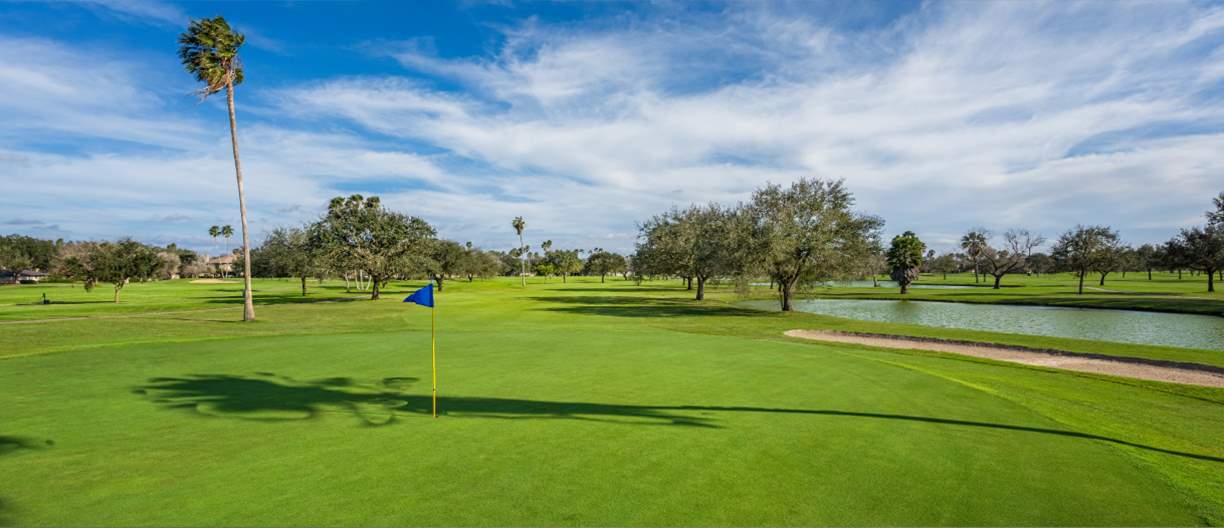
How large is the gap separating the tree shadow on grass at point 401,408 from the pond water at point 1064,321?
90.7ft

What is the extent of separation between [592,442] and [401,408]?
4.56 metres

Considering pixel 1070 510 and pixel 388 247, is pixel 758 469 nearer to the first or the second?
pixel 1070 510

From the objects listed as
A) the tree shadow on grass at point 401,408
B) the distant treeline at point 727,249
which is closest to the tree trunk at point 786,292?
the distant treeline at point 727,249

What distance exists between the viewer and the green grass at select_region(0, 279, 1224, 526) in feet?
19.1

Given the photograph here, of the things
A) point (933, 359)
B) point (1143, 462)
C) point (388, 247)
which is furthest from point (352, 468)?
point (388, 247)

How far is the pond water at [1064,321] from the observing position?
28.9 m

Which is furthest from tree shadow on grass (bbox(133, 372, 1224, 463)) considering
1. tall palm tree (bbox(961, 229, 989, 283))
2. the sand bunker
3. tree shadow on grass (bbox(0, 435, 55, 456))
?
tall palm tree (bbox(961, 229, 989, 283))

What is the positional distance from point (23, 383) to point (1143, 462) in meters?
23.0

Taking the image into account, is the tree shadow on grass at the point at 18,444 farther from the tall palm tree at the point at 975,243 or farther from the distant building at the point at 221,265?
the distant building at the point at 221,265

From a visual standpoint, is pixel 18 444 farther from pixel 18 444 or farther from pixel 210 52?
pixel 210 52

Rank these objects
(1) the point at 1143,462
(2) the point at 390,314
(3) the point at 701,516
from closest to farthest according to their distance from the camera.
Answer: (3) the point at 701,516 < (1) the point at 1143,462 < (2) the point at 390,314

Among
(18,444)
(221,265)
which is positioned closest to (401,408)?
(18,444)

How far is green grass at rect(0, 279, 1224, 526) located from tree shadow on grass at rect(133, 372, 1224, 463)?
8cm

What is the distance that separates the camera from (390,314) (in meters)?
39.1
